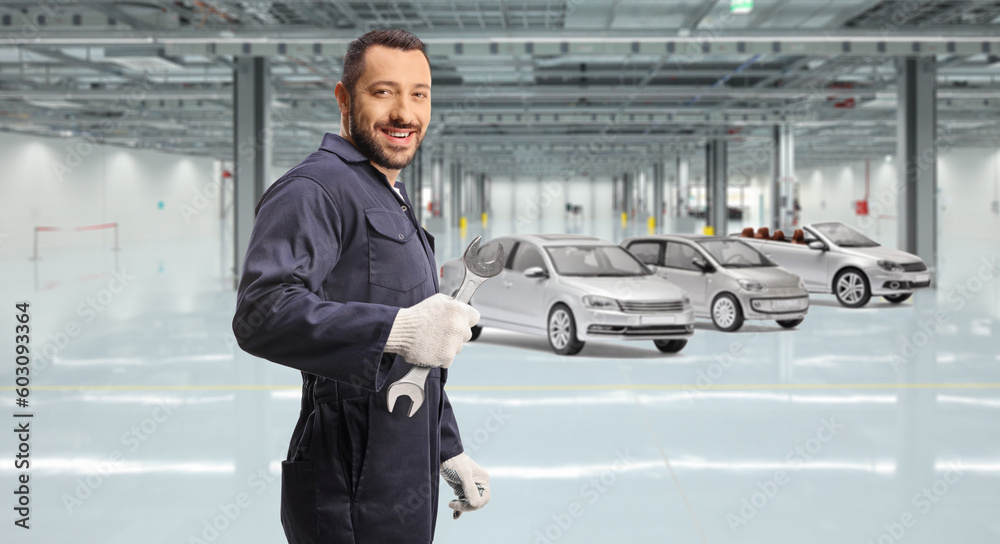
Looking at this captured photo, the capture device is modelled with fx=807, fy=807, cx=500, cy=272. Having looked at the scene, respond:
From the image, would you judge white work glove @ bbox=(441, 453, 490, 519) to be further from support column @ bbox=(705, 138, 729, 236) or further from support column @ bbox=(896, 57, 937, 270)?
support column @ bbox=(705, 138, 729, 236)

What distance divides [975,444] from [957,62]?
56.1ft

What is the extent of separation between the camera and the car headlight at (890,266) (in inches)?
537

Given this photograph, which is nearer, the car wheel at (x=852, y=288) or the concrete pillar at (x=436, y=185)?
the car wheel at (x=852, y=288)

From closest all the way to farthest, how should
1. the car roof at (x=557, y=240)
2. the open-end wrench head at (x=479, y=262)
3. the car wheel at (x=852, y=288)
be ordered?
the open-end wrench head at (x=479, y=262), the car roof at (x=557, y=240), the car wheel at (x=852, y=288)

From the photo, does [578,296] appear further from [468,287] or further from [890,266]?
[468,287]

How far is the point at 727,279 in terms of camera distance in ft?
37.2

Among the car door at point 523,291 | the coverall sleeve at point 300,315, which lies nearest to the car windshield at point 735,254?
the car door at point 523,291

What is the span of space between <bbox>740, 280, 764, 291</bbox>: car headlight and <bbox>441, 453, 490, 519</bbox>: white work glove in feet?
31.5

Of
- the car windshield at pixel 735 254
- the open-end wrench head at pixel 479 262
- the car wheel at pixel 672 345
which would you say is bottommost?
the car wheel at pixel 672 345

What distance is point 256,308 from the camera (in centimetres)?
153

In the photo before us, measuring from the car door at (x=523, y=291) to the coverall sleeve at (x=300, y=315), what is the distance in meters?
8.27

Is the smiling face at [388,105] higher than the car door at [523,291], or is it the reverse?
the smiling face at [388,105]

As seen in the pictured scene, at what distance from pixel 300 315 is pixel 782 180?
2896 centimetres

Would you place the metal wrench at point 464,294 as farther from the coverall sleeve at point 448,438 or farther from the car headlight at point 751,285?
the car headlight at point 751,285
